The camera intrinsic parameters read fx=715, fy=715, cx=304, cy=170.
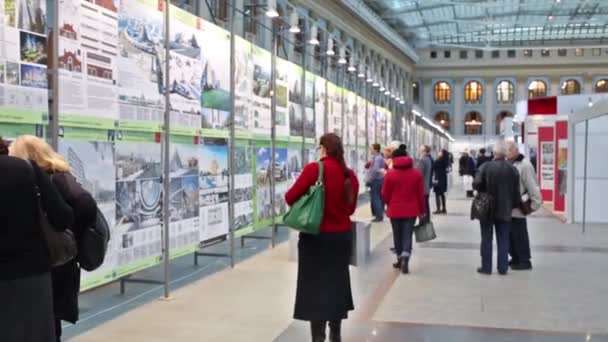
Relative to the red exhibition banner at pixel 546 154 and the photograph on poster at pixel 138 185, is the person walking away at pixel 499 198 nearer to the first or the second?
the photograph on poster at pixel 138 185

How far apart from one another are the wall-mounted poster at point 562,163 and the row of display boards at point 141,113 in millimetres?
8335

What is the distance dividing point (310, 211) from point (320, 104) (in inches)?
342

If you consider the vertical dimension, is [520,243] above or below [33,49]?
below

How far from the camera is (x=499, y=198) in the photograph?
8.38m

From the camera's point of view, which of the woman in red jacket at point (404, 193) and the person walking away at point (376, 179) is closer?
the woman in red jacket at point (404, 193)

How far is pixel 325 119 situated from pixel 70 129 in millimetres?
8622

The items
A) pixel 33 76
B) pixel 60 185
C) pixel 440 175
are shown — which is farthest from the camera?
pixel 440 175

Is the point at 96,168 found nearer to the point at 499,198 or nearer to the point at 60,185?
the point at 60,185

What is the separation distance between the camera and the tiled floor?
5613 millimetres

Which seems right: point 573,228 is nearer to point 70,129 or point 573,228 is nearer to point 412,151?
point 70,129

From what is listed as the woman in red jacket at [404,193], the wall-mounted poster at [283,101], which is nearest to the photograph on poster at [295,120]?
the wall-mounted poster at [283,101]

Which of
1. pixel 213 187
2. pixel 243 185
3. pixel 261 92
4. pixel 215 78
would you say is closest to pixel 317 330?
pixel 213 187

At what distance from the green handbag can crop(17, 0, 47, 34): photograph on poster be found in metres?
2.23

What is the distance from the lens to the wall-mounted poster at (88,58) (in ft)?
17.6
